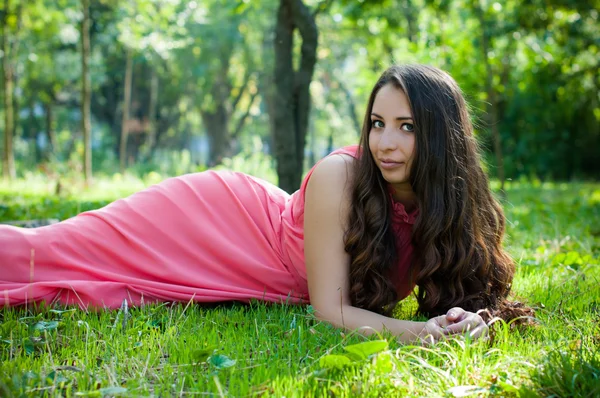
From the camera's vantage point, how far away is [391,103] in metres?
2.57

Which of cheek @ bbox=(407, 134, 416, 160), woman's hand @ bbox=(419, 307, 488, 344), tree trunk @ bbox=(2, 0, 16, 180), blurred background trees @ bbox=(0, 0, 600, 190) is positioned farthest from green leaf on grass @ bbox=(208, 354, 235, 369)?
tree trunk @ bbox=(2, 0, 16, 180)

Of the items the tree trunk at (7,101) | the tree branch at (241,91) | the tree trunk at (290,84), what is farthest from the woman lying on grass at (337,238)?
the tree branch at (241,91)

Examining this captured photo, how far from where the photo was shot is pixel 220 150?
30328 mm

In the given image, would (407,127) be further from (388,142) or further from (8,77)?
(8,77)

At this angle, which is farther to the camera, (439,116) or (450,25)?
(450,25)

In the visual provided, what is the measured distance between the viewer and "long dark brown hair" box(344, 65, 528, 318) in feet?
8.45

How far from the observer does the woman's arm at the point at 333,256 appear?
246 cm

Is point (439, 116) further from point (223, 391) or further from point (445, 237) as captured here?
point (223, 391)

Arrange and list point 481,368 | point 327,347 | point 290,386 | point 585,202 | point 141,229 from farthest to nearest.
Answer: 1. point 585,202
2. point 141,229
3. point 327,347
4. point 481,368
5. point 290,386

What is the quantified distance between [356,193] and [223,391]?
1.10 metres

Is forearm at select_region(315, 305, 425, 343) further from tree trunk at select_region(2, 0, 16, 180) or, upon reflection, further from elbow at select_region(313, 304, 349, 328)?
tree trunk at select_region(2, 0, 16, 180)

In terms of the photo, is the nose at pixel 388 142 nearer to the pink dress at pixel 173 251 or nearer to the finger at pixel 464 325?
the pink dress at pixel 173 251

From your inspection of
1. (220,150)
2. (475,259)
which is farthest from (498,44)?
(220,150)

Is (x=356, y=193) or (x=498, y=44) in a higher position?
(x=498, y=44)
